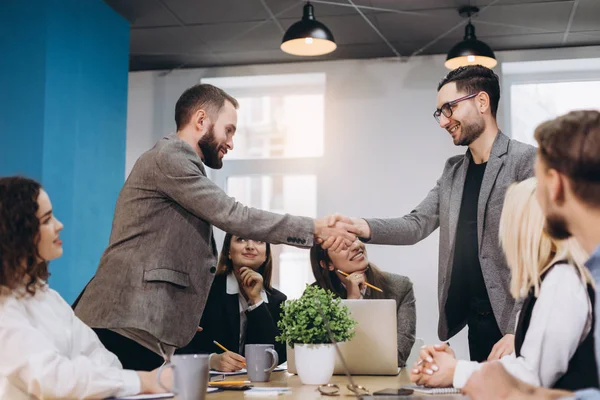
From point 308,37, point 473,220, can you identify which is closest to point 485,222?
point 473,220

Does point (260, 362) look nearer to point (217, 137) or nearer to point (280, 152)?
point (217, 137)

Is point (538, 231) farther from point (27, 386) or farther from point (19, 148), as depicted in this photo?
point (19, 148)

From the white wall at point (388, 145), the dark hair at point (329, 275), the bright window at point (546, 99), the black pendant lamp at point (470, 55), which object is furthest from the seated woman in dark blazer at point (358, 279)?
the bright window at point (546, 99)

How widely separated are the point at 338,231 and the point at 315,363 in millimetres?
826

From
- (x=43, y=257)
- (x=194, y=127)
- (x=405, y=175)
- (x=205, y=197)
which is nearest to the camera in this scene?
(x=43, y=257)

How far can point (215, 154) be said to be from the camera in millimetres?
2412

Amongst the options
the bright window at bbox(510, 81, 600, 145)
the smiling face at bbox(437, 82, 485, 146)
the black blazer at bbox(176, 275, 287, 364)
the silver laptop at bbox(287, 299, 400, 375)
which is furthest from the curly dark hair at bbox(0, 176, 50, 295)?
the bright window at bbox(510, 81, 600, 145)

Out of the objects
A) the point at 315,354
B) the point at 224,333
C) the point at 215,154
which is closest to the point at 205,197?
the point at 215,154

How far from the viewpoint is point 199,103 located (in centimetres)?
239

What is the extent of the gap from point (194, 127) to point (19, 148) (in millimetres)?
1806

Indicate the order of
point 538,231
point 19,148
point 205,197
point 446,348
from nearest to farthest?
point 538,231 → point 446,348 → point 205,197 → point 19,148

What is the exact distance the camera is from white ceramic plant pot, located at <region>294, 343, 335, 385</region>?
5.68 feet

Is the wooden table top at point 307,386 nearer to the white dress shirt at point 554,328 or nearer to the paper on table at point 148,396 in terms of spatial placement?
the paper on table at point 148,396

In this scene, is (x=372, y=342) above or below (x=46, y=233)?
below
